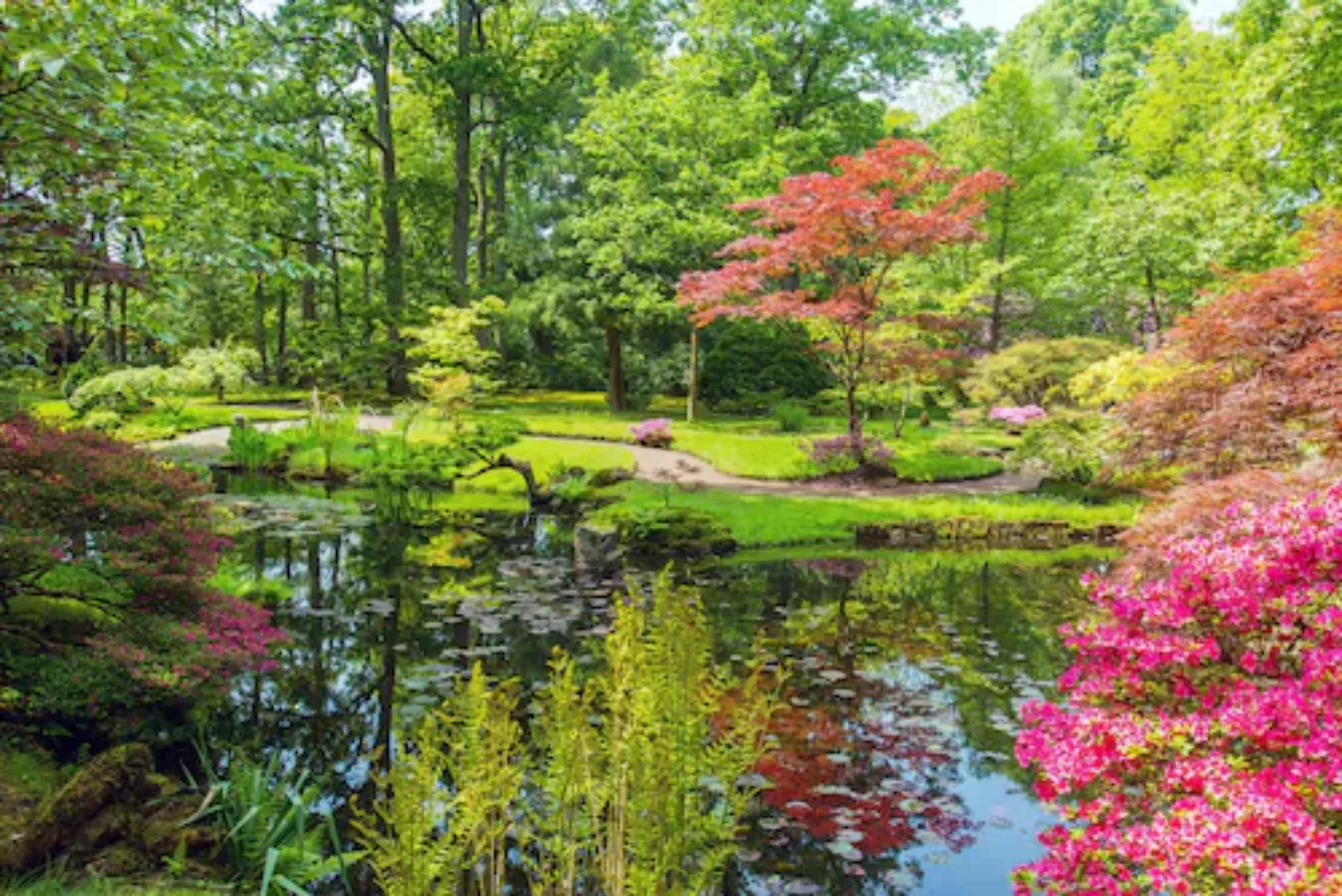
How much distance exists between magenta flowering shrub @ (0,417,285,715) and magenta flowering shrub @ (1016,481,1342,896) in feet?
12.5

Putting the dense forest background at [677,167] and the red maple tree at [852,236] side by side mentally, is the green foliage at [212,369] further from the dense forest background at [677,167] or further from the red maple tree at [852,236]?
Answer: the red maple tree at [852,236]

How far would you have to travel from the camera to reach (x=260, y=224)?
14.4 feet

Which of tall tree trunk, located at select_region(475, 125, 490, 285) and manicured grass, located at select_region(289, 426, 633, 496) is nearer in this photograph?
manicured grass, located at select_region(289, 426, 633, 496)

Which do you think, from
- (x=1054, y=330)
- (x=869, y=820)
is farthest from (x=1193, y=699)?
(x=1054, y=330)

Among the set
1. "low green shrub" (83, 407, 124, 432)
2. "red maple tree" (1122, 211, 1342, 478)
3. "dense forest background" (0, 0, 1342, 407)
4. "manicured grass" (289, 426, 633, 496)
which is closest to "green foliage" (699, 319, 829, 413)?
"dense forest background" (0, 0, 1342, 407)

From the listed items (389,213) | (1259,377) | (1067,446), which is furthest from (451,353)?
(1259,377)

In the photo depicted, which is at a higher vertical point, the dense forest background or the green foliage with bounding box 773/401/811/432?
the dense forest background

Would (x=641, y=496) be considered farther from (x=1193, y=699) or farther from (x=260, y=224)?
(x=1193, y=699)

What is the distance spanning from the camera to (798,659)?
6.27m

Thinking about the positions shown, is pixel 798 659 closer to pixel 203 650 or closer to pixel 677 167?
pixel 203 650

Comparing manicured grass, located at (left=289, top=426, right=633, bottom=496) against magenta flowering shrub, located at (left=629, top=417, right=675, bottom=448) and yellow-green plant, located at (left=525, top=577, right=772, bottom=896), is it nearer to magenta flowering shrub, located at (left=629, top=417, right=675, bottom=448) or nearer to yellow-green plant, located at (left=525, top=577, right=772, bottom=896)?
magenta flowering shrub, located at (left=629, top=417, right=675, bottom=448)

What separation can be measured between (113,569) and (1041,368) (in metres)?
18.2

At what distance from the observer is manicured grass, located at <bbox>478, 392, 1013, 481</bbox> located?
A: 49.4ft

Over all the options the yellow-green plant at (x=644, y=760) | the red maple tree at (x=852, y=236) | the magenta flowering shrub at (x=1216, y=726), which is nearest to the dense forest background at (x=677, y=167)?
the red maple tree at (x=852, y=236)
